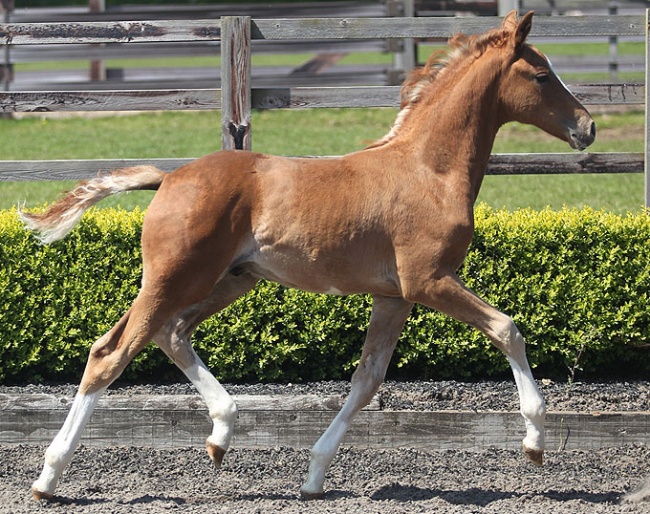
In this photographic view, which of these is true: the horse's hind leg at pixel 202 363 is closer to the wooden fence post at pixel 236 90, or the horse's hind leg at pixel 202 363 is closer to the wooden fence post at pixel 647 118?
the wooden fence post at pixel 236 90

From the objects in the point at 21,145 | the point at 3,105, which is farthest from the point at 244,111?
the point at 21,145

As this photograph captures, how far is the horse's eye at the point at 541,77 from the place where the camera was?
4705mm

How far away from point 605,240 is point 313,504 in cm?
261

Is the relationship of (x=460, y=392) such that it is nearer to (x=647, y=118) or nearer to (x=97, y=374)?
(x=647, y=118)

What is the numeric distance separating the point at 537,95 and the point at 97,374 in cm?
235

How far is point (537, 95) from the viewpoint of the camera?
4.73 m

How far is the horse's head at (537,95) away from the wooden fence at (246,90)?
5.51ft

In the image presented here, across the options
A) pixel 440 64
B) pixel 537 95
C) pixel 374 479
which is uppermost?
pixel 440 64

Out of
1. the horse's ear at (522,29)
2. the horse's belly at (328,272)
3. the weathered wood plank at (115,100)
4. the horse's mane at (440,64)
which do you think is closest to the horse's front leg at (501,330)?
the horse's belly at (328,272)

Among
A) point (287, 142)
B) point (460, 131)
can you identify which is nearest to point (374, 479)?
point (460, 131)

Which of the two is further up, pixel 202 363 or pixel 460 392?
pixel 202 363

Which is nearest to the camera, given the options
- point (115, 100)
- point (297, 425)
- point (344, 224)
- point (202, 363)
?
point (344, 224)

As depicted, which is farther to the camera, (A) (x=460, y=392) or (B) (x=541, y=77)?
(A) (x=460, y=392)

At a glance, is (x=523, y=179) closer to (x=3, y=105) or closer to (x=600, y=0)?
(x=3, y=105)
